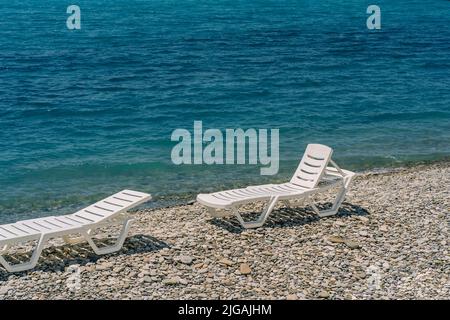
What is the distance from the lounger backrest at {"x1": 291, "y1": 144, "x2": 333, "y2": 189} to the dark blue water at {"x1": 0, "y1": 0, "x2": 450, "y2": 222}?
150 inches

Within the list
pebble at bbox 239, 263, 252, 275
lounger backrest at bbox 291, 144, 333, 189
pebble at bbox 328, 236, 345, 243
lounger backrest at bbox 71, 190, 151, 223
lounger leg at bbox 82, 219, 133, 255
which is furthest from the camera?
lounger backrest at bbox 291, 144, 333, 189

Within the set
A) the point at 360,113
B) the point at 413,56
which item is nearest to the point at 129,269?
the point at 360,113

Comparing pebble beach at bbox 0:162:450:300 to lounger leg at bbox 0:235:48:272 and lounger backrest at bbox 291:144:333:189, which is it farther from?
lounger backrest at bbox 291:144:333:189

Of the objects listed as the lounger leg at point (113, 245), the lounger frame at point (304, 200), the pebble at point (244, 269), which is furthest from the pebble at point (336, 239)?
the lounger leg at point (113, 245)

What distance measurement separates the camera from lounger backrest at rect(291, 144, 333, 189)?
1192 centimetres

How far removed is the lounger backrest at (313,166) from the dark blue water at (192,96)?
12.5ft

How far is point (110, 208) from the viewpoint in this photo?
10602 millimetres

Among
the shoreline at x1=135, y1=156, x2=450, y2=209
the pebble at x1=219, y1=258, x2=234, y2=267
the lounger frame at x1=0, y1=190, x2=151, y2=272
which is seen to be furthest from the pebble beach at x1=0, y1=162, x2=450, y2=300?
the shoreline at x1=135, y1=156, x2=450, y2=209

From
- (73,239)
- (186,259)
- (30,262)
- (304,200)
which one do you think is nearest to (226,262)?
(186,259)

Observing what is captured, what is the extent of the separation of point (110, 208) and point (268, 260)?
94.8 inches

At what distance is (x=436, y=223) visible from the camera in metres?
11.5
